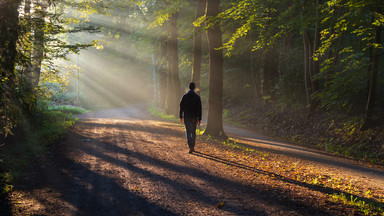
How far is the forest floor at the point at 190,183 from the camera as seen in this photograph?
4312 millimetres

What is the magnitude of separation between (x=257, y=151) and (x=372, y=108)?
5875 millimetres

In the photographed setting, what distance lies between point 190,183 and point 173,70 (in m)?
16.1

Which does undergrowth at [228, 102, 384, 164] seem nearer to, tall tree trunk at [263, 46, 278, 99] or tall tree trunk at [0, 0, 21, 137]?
tall tree trunk at [263, 46, 278, 99]

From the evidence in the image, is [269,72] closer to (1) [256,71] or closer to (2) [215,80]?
(1) [256,71]

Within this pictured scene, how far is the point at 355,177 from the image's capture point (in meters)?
6.72

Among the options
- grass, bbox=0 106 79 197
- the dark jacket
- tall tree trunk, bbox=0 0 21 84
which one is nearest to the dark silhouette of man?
the dark jacket

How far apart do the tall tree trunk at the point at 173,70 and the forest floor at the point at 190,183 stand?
12.3m

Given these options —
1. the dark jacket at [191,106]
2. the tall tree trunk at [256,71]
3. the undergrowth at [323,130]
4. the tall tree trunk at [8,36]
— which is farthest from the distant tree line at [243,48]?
the dark jacket at [191,106]

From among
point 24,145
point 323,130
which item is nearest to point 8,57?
point 24,145

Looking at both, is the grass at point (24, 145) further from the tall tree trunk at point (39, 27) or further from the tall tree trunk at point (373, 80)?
the tall tree trunk at point (373, 80)

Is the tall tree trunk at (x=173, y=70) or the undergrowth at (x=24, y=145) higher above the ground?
the tall tree trunk at (x=173, y=70)

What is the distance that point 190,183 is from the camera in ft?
18.0

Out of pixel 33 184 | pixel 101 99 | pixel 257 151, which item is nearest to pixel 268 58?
pixel 257 151

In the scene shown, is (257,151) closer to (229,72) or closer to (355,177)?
(355,177)
